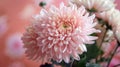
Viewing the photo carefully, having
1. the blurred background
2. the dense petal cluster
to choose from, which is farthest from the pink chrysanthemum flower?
the blurred background

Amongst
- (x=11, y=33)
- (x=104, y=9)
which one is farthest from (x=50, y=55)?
(x=11, y=33)

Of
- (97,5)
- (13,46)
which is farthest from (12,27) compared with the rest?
(97,5)

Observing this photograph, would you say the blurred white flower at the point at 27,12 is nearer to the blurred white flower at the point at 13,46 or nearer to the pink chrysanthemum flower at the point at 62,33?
the blurred white flower at the point at 13,46

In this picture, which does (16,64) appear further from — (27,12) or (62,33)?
(62,33)

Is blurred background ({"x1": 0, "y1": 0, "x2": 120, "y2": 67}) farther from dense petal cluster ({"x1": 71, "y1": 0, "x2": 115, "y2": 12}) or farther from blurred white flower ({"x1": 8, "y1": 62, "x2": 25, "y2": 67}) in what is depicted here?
dense petal cluster ({"x1": 71, "y1": 0, "x2": 115, "y2": 12})

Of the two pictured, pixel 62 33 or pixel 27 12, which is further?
pixel 27 12

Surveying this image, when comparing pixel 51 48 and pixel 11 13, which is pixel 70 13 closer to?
pixel 51 48

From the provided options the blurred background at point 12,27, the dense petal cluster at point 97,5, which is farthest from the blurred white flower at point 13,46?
the dense petal cluster at point 97,5
